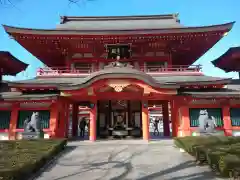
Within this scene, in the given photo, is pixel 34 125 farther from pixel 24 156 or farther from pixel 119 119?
pixel 119 119

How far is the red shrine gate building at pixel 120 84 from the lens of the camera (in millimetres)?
14625

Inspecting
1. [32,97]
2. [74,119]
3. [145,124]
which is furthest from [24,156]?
[74,119]

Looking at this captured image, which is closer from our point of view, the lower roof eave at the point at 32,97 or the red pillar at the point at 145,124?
the lower roof eave at the point at 32,97

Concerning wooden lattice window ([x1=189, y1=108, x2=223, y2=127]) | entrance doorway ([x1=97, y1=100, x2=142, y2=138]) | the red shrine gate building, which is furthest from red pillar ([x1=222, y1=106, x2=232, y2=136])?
entrance doorway ([x1=97, y1=100, x2=142, y2=138])

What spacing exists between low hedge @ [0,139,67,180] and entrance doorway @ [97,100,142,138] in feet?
21.9

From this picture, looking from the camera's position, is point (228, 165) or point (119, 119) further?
point (119, 119)

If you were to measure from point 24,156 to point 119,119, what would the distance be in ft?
36.2

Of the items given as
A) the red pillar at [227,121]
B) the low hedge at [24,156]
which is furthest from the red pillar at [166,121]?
the low hedge at [24,156]

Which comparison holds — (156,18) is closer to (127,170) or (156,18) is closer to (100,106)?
(100,106)

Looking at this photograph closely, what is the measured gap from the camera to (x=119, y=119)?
18.9 metres

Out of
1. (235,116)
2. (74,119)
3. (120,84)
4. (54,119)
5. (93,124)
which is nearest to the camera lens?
(120,84)

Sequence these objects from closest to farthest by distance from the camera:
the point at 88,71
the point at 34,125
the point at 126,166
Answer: the point at 126,166 < the point at 34,125 < the point at 88,71

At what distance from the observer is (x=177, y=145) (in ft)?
40.1

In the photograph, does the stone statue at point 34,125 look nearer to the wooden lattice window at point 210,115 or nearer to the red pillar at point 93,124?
the red pillar at point 93,124
